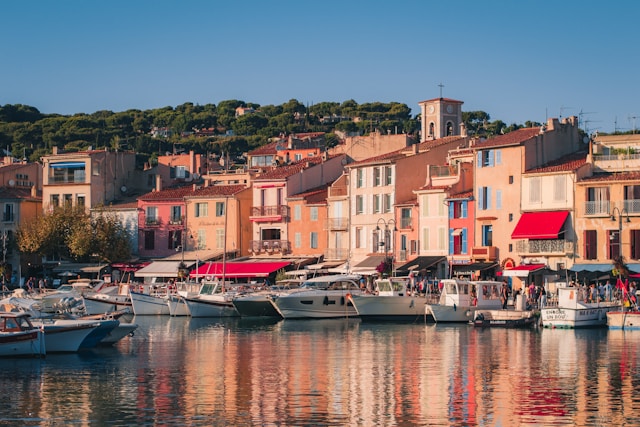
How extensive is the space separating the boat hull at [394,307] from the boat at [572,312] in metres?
8.29

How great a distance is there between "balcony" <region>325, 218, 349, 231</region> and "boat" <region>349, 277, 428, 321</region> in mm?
18591

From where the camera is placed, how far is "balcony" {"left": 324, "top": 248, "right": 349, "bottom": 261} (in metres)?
90.8

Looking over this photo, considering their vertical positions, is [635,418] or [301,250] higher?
[301,250]

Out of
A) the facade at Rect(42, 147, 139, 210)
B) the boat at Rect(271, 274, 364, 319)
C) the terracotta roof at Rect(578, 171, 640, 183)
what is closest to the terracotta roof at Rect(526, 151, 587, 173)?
the terracotta roof at Rect(578, 171, 640, 183)

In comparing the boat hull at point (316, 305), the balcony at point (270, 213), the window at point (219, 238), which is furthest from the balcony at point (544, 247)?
the window at point (219, 238)

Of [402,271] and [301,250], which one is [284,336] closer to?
[402,271]

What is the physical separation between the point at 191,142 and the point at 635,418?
14918cm

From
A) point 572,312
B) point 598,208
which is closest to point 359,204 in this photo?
point 598,208

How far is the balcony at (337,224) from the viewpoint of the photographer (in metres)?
91.3

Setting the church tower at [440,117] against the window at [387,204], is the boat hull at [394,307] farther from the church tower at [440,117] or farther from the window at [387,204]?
the church tower at [440,117]

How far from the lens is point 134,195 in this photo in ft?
357

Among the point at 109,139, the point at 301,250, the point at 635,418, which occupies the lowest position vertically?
the point at 635,418

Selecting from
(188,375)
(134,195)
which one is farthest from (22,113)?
(188,375)

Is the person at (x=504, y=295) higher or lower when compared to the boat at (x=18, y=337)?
higher
